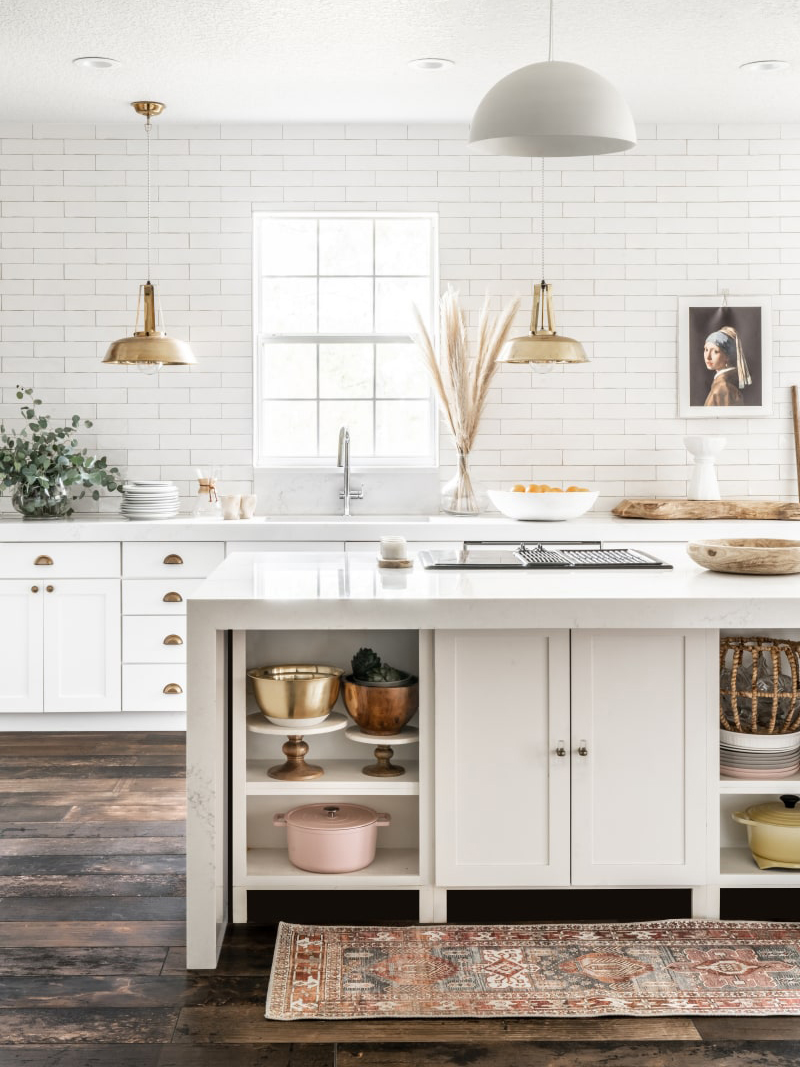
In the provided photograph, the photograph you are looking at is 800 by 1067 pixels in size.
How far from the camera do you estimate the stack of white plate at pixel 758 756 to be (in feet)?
10.2

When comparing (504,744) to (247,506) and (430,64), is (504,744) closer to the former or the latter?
(247,506)

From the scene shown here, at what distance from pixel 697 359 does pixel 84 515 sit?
136 inches

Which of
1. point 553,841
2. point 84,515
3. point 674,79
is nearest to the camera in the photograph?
point 553,841

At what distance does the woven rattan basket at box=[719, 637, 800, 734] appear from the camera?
10.3 ft

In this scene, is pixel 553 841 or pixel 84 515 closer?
pixel 553 841

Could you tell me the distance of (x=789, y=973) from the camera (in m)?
2.79

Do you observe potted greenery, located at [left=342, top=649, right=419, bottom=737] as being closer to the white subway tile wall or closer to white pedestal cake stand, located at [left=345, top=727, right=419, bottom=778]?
white pedestal cake stand, located at [left=345, top=727, right=419, bottom=778]

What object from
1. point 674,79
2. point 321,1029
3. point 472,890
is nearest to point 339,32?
point 674,79

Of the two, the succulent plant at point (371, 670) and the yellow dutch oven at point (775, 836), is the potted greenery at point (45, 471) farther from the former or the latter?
the yellow dutch oven at point (775, 836)

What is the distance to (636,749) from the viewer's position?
304 cm

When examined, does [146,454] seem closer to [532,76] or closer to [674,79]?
[674,79]

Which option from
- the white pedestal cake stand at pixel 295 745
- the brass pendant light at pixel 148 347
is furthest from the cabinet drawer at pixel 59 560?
the white pedestal cake stand at pixel 295 745

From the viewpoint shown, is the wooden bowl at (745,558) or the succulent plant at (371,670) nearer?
the succulent plant at (371,670)

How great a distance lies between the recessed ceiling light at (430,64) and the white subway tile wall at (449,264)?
1.00 meters
